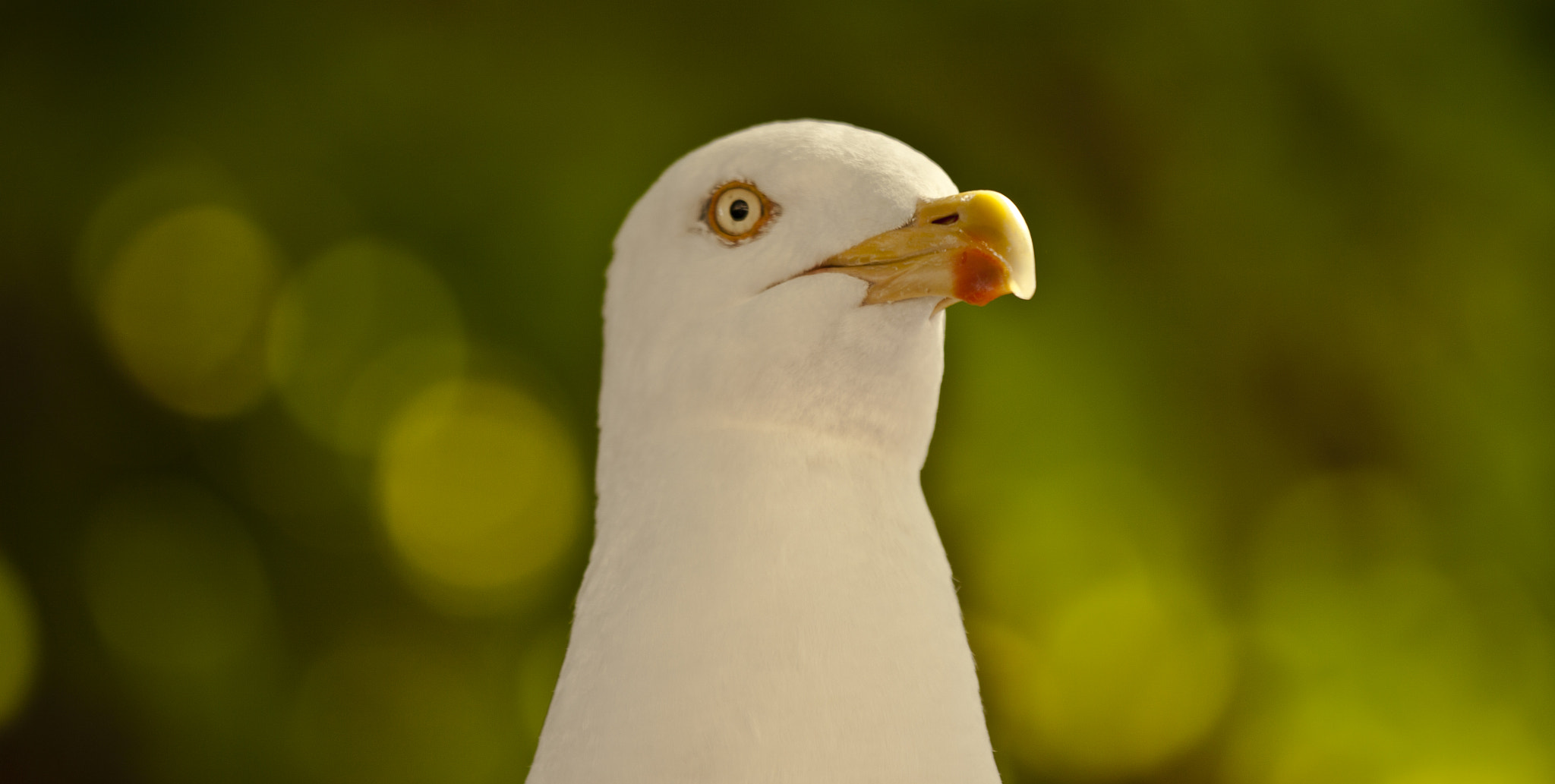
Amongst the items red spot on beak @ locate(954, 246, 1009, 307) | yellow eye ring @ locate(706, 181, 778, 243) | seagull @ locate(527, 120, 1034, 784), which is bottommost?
seagull @ locate(527, 120, 1034, 784)

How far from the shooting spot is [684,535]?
A: 938mm

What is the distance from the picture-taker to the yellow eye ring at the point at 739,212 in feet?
3.35

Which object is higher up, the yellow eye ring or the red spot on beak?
the yellow eye ring

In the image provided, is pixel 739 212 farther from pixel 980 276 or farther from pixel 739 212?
pixel 980 276

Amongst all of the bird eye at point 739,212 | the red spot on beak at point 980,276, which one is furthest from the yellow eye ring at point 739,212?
the red spot on beak at point 980,276

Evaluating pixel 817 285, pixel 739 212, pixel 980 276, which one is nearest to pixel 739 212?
pixel 739 212

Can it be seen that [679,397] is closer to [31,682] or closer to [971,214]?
[971,214]

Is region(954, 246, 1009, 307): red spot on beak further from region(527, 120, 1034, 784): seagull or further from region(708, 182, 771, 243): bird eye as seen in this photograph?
region(708, 182, 771, 243): bird eye

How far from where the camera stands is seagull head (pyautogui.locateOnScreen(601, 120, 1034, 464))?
3.10 feet

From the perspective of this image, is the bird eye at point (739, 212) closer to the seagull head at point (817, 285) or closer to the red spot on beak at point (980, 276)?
the seagull head at point (817, 285)

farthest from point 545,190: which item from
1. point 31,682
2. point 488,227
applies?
point 31,682

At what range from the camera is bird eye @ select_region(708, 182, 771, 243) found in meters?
1.02

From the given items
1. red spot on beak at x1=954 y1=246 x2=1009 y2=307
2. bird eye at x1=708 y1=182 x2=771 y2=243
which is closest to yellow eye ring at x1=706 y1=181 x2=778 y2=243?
bird eye at x1=708 y1=182 x2=771 y2=243

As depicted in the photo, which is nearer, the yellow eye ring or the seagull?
the seagull
